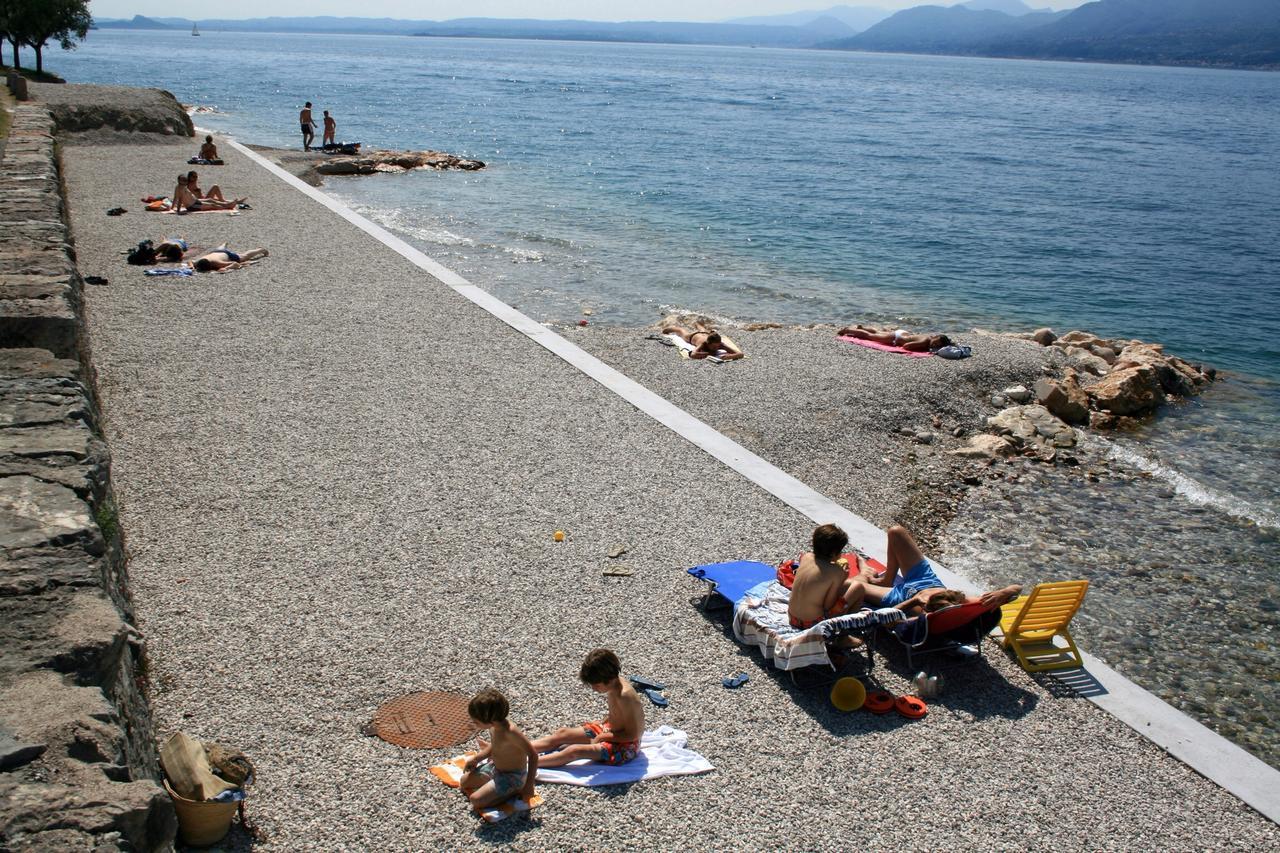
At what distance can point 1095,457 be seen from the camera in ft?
39.5

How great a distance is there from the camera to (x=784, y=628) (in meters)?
6.14

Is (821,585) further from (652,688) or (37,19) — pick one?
(37,19)

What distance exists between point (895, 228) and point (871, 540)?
21.9 meters

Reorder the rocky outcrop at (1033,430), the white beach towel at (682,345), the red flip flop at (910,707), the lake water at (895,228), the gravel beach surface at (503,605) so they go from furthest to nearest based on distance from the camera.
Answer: the lake water at (895,228)
the white beach towel at (682,345)
the rocky outcrop at (1033,430)
the red flip flop at (910,707)
the gravel beach surface at (503,605)

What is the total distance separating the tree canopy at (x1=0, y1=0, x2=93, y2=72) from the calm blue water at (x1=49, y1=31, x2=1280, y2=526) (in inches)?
311

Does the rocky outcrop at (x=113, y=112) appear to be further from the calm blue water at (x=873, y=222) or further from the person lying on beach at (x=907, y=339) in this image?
the person lying on beach at (x=907, y=339)

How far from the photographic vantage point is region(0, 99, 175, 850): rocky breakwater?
3127 mm

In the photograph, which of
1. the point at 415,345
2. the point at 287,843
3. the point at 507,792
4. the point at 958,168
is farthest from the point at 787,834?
the point at 958,168

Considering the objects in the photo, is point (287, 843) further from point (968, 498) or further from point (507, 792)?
point (968, 498)

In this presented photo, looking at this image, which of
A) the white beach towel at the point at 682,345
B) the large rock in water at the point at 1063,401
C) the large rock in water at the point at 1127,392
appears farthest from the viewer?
the large rock in water at the point at 1127,392

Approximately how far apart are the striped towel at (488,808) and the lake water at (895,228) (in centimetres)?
511

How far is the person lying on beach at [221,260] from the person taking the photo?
1448 centimetres

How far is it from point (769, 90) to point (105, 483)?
99946mm

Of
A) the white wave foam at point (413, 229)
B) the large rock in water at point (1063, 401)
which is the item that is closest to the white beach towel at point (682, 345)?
the large rock in water at point (1063, 401)
